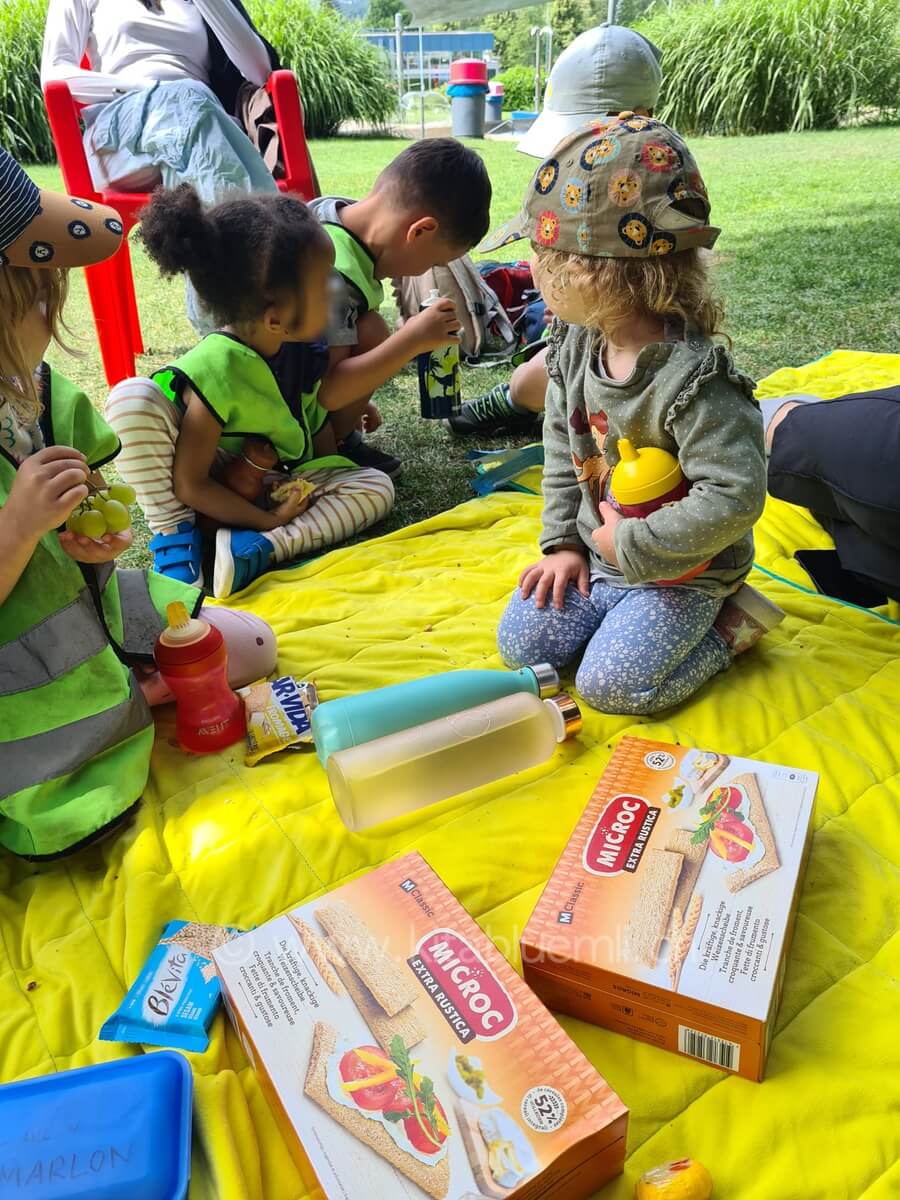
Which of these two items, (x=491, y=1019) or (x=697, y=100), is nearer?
(x=491, y=1019)

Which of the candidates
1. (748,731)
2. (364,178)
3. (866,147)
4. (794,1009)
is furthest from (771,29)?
(794,1009)

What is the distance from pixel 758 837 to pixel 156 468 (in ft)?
4.30

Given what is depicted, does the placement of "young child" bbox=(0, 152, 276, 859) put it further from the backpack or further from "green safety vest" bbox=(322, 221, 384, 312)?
the backpack

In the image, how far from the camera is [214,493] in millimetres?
1784

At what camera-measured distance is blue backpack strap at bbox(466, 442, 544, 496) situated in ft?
6.61

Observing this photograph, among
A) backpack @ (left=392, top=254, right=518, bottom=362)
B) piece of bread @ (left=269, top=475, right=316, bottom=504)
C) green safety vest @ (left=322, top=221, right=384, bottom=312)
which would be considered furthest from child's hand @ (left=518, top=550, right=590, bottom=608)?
backpack @ (left=392, top=254, right=518, bottom=362)

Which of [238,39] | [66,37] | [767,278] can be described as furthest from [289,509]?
[767,278]

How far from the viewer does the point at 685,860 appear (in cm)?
90

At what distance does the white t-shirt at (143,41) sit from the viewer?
2.48 meters

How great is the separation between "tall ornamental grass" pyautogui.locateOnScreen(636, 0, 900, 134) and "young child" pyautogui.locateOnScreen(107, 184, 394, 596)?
22.9 ft

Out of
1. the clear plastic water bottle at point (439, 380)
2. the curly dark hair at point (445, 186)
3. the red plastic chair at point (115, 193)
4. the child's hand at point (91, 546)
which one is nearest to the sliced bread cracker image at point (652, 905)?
the child's hand at point (91, 546)

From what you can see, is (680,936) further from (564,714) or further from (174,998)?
(174,998)

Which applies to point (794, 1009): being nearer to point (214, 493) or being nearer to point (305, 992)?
point (305, 992)

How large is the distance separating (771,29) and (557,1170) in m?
8.58
